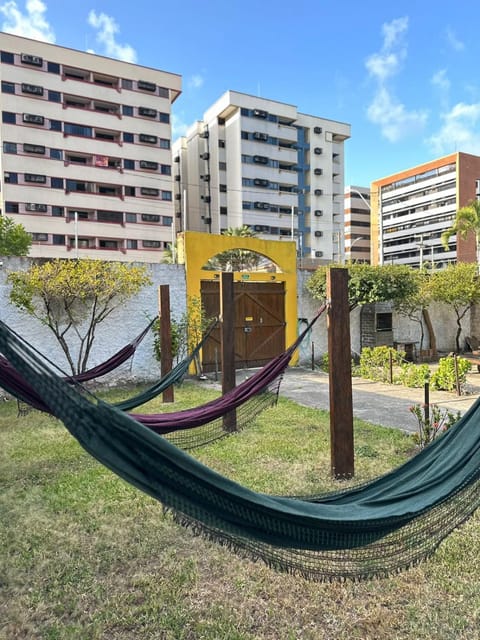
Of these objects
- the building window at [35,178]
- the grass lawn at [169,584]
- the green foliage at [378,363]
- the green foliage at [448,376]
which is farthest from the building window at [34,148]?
the grass lawn at [169,584]

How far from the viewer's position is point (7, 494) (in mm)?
2922

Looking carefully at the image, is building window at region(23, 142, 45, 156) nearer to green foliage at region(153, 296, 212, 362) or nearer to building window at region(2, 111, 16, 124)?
building window at region(2, 111, 16, 124)

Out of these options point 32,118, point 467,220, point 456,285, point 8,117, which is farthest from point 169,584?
point 32,118

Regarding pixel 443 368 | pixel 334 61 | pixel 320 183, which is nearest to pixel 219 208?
pixel 320 183

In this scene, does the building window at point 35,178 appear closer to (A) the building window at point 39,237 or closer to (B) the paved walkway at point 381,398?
(A) the building window at point 39,237

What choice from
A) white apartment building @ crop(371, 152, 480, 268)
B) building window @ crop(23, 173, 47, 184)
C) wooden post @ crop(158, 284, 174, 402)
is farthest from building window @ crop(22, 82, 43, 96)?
white apartment building @ crop(371, 152, 480, 268)

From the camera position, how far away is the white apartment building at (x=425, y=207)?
39.0 m

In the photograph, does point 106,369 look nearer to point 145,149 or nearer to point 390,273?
point 390,273

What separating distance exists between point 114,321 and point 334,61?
8.42 metres

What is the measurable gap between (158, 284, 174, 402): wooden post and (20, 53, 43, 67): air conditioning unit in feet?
77.9

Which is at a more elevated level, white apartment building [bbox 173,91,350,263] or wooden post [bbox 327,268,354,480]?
white apartment building [bbox 173,91,350,263]

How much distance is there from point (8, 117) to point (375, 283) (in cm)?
2239

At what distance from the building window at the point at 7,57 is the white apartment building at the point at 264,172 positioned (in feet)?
40.0

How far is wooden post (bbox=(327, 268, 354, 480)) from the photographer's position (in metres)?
3.02
